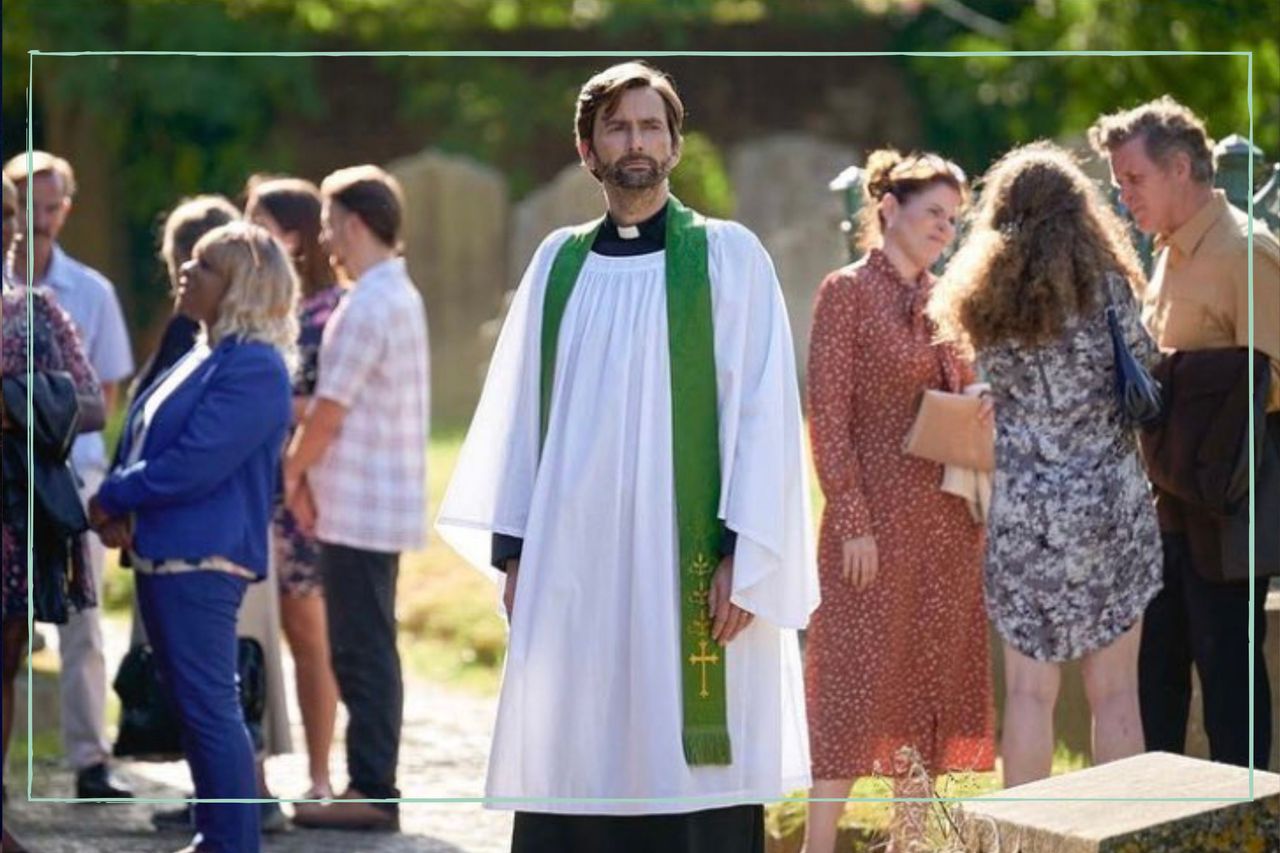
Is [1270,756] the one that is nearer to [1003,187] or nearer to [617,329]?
[1003,187]

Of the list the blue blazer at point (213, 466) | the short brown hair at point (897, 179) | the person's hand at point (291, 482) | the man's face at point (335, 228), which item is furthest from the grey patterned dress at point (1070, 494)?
the person's hand at point (291, 482)

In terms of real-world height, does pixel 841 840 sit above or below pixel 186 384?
below

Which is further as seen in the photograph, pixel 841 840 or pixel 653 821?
pixel 841 840

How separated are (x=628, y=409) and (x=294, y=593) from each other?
8.81 feet

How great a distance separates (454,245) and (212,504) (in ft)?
37.7

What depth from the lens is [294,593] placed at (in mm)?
8008

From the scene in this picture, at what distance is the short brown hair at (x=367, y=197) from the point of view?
765 centimetres

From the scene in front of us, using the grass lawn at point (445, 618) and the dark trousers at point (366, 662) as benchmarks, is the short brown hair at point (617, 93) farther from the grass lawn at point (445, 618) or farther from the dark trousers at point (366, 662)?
the grass lawn at point (445, 618)

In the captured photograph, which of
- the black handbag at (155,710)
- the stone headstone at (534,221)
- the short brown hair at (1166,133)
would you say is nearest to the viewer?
the short brown hair at (1166,133)

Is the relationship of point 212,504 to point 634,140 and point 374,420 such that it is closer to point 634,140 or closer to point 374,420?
point 374,420

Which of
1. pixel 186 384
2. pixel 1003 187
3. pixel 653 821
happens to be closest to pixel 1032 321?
pixel 1003 187

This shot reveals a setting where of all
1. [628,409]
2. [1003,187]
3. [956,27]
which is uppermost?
[956,27]

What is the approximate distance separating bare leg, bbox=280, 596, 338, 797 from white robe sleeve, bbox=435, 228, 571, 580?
7.30ft

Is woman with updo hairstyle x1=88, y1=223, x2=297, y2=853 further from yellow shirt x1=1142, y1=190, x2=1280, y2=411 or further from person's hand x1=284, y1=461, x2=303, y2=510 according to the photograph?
yellow shirt x1=1142, y1=190, x2=1280, y2=411
